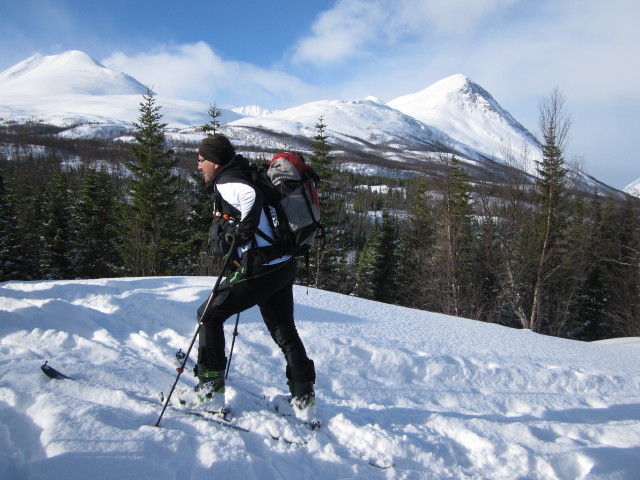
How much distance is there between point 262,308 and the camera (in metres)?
2.88

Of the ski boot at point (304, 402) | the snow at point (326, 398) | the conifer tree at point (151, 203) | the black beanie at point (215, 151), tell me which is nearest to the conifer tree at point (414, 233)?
the conifer tree at point (151, 203)

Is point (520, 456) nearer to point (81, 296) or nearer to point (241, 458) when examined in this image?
point (241, 458)

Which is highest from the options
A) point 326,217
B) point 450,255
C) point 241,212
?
point 326,217

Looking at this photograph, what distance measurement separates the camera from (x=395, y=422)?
9.93 ft

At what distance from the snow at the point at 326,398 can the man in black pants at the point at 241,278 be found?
318 mm

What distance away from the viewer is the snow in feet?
6.95

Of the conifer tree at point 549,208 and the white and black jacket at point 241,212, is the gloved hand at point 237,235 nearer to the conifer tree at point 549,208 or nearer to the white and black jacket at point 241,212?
the white and black jacket at point 241,212

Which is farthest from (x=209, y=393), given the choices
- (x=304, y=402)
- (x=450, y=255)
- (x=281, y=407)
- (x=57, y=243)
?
(x=57, y=243)

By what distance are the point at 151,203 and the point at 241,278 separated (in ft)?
70.4

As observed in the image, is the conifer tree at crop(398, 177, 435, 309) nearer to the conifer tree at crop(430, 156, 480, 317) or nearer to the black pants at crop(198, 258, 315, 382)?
the conifer tree at crop(430, 156, 480, 317)

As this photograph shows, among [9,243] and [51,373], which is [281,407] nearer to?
[51,373]

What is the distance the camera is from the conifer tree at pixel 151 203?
20919mm

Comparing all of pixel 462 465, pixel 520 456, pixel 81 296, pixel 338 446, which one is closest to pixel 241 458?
pixel 338 446

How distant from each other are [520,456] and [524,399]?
1.33 metres
